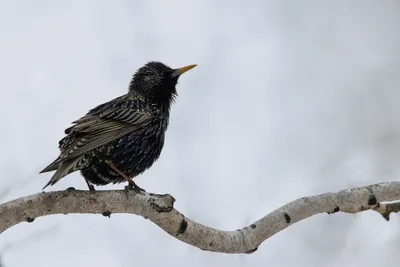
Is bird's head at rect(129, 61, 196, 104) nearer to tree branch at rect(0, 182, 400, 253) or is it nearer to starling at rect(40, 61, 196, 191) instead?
starling at rect(40, 61, 196, 191)

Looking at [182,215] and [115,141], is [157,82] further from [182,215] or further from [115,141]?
[182,215]

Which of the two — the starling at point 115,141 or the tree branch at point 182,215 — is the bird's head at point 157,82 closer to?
the starling at point 115,141

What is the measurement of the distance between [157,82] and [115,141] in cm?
70

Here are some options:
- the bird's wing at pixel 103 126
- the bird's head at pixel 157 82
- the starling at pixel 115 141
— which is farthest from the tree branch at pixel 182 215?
the bird's head at pixel 157 82

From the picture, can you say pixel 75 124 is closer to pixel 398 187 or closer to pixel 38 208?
pixel 38 208

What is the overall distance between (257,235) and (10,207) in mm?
1199

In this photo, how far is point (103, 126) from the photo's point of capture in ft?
11.9

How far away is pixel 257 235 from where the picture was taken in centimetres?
345

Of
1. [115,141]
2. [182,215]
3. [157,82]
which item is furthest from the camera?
[157,82]

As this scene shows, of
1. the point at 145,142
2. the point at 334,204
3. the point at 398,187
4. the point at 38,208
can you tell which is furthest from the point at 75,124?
the point at 398,187

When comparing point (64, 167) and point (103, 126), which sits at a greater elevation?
point (103, 126)

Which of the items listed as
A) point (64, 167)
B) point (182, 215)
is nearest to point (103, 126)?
point (64, 167)

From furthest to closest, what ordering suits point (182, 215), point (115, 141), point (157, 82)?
point (157, 82), point (115, 141), point (182, 215)

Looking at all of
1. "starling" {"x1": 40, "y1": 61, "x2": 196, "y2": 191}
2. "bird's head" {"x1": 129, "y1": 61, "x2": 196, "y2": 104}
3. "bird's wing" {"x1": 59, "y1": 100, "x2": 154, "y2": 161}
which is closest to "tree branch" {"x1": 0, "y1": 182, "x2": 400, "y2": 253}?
"starling" {"x1": 40, "y1": 61, "x2": 196, "y2": 191}
